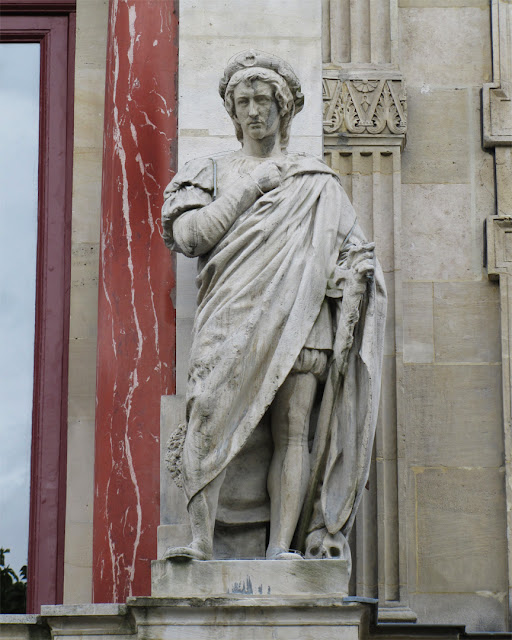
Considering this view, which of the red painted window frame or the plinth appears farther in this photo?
the red painted window frame

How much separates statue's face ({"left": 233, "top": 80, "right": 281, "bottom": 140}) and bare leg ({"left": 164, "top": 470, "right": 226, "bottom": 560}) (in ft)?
6.70

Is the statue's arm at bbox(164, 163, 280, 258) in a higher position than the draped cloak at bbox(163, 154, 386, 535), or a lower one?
higher

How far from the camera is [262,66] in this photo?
10656 mm

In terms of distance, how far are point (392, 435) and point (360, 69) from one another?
96.6 inches

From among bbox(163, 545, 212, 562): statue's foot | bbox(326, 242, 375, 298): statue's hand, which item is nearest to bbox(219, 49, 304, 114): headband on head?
bbox(326, 242, 375, 298): statue's hand

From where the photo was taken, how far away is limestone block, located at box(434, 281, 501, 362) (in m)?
12.0

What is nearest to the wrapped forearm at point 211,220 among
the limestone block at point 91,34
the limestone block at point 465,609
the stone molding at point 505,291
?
the stone molding at point 505,291

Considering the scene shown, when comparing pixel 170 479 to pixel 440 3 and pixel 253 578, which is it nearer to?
pixel 253 578

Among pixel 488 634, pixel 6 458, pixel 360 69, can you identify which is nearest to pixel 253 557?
pixel 488 634

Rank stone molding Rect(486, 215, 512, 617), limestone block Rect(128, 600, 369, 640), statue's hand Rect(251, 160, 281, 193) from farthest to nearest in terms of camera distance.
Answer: stone molding Rect(486, 215, 512, 617)
statue's hand Rect(251, 160, 281, 193)
limestone block Rect(128, 600, 369, 640)

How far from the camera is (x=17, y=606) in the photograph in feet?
38.9

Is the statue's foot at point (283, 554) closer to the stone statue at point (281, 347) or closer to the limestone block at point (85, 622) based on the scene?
the stone statue at point (281, 347)

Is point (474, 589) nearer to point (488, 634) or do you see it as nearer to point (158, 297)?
point (488, 634)

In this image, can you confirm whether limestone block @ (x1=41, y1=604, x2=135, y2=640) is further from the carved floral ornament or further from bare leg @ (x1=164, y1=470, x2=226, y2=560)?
the carved floral ornament
